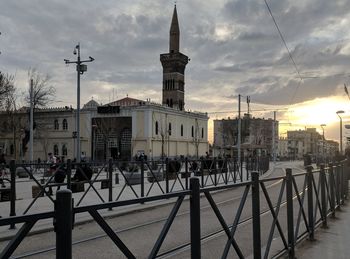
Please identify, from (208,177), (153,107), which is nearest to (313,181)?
(208,177)

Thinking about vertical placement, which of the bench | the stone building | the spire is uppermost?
the spire

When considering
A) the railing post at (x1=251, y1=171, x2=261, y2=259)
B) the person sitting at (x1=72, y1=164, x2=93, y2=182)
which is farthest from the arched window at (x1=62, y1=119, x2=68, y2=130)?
the railing post at (x1=251, y1=171, x2=261, y2=259)

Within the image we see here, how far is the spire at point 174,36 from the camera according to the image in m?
99.4

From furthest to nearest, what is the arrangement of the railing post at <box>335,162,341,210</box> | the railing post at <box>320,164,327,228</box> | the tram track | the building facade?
the building facade → the railing post at <box>335,162,341,210</box> → the railing post at <box>320,164,327,228</box> → the tram track

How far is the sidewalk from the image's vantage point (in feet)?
24.3

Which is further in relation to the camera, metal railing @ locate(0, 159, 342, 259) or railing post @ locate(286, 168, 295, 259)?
railing post @ locate(286, 168, 295, 259)

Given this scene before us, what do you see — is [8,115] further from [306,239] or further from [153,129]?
[306,239]

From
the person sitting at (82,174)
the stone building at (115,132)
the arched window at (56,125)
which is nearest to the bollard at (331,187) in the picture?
the person sitting at (82,174)

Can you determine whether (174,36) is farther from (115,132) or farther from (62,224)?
(62,224)

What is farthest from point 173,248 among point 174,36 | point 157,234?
point 174,36

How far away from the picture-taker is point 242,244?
20.1ft

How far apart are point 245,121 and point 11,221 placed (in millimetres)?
113370

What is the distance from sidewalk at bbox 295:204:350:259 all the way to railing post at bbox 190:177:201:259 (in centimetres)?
353

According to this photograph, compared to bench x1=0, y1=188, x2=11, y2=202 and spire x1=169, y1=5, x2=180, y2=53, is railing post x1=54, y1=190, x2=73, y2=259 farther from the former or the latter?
spire x1=169, y1=5, x2=180, y2=53
